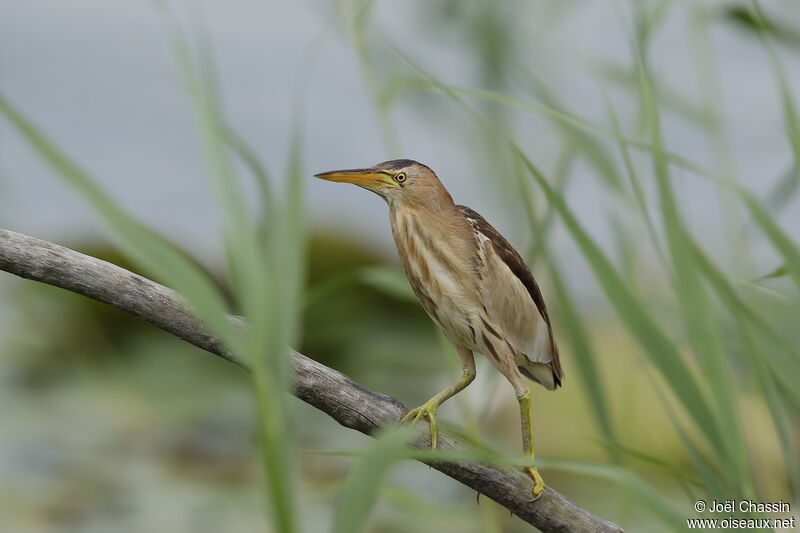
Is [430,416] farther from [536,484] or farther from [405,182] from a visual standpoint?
[405,182]

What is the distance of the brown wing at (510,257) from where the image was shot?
1.23 meters

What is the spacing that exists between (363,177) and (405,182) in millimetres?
59

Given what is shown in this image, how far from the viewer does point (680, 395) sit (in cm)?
94

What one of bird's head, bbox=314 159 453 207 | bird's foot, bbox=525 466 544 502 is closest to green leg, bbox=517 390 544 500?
bird's foot, bbox=525 466 544 502

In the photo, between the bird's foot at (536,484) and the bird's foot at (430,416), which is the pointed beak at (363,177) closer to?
the bird's foot at (430,416)

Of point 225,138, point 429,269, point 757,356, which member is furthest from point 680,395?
point 225,138

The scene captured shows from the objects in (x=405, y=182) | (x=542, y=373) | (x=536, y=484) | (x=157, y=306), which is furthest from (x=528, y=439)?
(x=157, y=306)

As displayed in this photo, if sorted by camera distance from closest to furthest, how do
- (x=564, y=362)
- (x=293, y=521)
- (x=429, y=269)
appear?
(x=293, y=521) < (x=429, y=269) < (x=564, y=362)

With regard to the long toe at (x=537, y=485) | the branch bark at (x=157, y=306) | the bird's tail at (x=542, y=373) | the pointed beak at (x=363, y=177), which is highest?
the pointed beak at (x=363, y=177)

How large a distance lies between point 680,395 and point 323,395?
1.26 ft

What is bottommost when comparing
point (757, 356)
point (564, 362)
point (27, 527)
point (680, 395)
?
point (27, 527)

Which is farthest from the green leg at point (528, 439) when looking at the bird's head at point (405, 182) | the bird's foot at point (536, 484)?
the bird's head at point (405, 182)

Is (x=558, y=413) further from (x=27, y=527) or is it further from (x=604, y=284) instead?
(x=604, y=284)

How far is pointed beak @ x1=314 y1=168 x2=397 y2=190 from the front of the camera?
1170 mm
